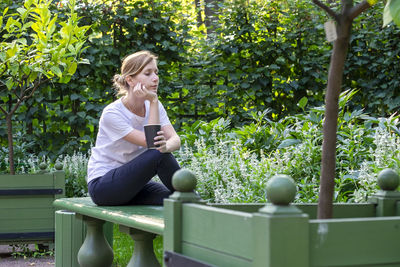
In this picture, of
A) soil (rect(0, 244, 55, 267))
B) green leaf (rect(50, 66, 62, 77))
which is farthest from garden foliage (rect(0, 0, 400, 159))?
green leaf (rect(50, 66, 62, 77))

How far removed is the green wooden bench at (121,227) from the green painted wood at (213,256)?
0.90 feet

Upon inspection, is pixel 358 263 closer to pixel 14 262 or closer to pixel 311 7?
pixel 14 262

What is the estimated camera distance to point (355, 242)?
1792 millimetres

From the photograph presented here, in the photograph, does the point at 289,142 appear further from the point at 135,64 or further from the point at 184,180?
the point at 184,180

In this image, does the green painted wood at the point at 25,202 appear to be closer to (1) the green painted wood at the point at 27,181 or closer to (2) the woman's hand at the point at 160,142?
(1) the green painted wood at the point at 27,181

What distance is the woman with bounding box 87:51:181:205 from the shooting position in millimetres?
3408

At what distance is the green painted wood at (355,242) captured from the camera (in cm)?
174

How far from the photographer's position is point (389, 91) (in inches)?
276

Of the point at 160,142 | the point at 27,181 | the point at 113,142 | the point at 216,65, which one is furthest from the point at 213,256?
the point at 216,65

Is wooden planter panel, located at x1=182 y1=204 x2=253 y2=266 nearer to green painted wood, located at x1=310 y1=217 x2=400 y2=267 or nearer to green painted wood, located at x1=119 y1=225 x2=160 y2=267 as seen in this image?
green painted wood, located at x1=310 y1=217 x2=400 y2=267

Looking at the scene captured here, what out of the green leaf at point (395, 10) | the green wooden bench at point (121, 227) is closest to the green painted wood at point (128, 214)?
the green wooden bench at point (121, 227)

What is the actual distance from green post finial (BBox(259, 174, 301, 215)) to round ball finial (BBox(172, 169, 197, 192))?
516mm

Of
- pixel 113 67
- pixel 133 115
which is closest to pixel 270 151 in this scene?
pixel 133 115

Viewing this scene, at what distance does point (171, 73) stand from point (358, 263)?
6319mm
